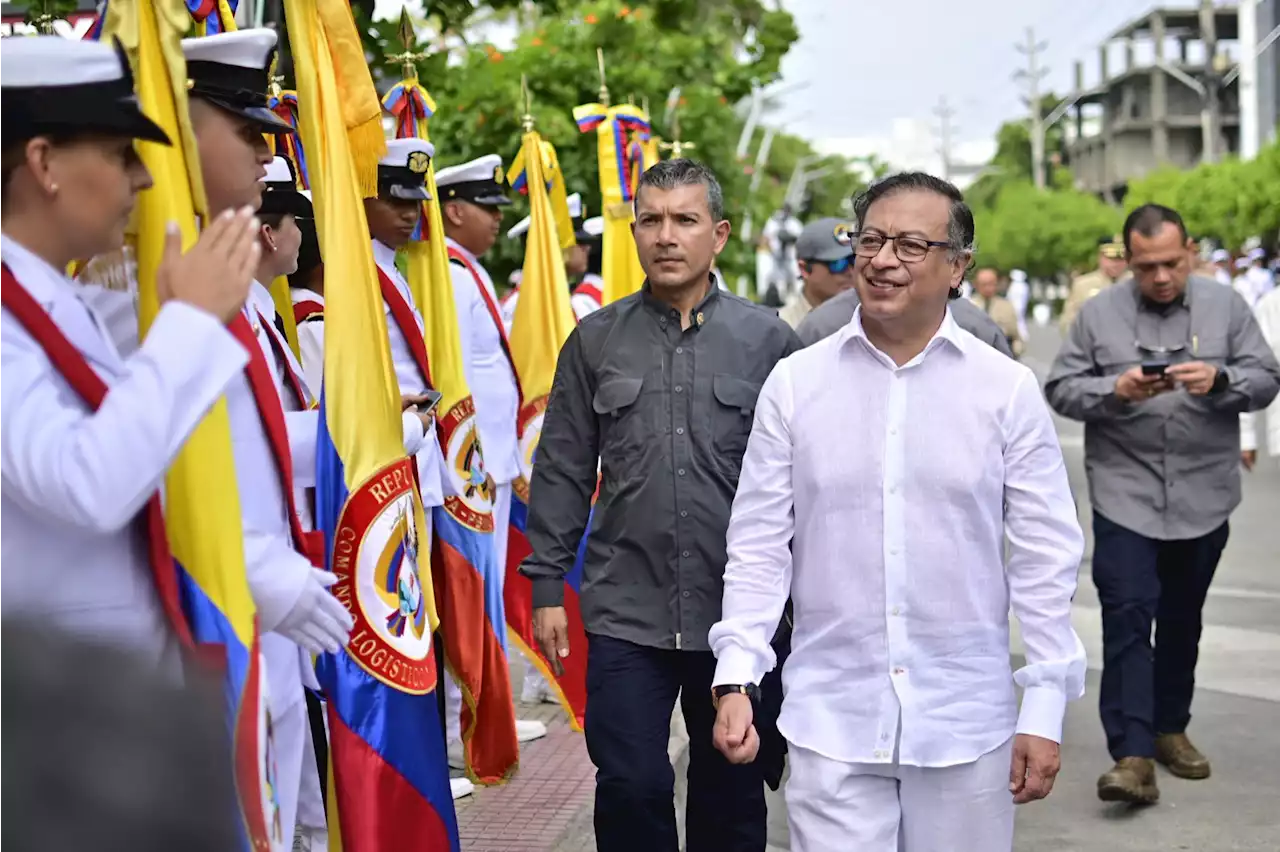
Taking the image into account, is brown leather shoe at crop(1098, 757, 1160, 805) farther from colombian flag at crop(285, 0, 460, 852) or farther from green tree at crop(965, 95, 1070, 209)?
green tree at crop(965, 95, 1070, 209)

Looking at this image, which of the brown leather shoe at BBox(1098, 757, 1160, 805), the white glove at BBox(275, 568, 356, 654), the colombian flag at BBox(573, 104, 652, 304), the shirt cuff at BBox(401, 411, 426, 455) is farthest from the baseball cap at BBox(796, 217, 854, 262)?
the white glove at BBox(275, 568, 356, 654)

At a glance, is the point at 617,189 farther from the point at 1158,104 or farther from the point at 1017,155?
the point at 1017,155

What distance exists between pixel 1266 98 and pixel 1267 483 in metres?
60.8

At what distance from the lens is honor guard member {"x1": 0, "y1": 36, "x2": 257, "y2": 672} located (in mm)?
2672

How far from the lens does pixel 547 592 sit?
489 cm

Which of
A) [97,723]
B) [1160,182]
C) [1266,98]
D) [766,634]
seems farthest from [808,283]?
[1266,98]

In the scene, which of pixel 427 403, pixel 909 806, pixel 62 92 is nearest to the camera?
pixel 62 92

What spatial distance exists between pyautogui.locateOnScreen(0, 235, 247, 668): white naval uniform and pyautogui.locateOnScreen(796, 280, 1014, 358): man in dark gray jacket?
4.32m

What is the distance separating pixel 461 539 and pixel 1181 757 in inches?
113

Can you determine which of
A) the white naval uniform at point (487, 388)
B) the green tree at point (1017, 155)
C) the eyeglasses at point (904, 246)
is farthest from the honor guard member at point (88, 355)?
the green tree at point (1017, 155)

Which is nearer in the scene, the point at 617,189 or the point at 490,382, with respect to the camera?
the point at 490,382

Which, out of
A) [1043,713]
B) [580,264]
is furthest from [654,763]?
[580,264]

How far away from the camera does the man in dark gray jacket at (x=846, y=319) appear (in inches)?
271

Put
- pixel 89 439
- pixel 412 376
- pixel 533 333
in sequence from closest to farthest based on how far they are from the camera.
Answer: pixel 89 439 < pixel 412 376 < pixel 533 333
